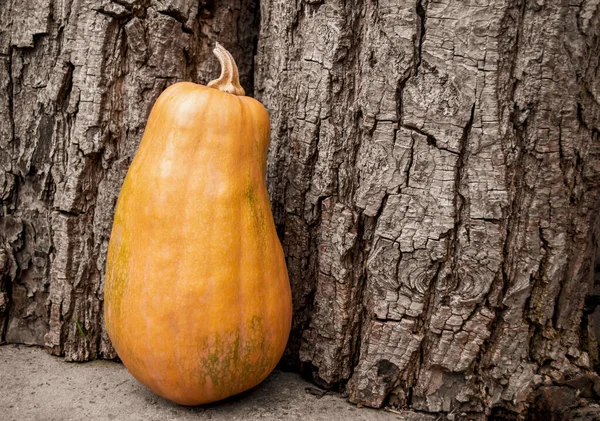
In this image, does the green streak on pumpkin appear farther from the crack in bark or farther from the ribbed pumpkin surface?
the crack in bark

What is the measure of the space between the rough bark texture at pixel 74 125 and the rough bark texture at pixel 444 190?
40 centimetres

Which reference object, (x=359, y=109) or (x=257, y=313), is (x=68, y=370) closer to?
(x=257, y=313)

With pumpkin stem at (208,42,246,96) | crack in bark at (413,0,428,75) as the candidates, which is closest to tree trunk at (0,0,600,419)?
crack in bark at (413,0,428,75)

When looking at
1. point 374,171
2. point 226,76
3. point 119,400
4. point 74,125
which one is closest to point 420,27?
point 374,171

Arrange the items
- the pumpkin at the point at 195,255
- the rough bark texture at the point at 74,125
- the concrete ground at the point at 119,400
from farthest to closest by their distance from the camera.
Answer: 1. the rough bark texture at the point at 74,125
2. the concrete ground at the point at 119,400
3. the pumpkin at the point at 195,255

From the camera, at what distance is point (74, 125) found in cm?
229

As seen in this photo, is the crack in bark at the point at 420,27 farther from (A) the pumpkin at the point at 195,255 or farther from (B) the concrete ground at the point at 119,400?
(B) the concrete ground at the point at 119,400

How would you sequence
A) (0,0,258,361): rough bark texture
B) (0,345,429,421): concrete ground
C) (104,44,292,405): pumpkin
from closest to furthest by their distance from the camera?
(104,44,292,405): pumpkin
(0,345,429,421): concrete ground
(0,0,258,361): rough bark texture

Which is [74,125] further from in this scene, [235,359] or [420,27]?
[420,27]

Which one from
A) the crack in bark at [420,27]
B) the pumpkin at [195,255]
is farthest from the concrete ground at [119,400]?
the crack in bark at [420,27]

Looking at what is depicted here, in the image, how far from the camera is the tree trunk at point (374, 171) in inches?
75.8

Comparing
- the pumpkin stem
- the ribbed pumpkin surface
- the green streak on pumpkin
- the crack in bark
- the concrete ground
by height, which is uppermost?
the crack in bark

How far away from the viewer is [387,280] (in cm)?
209

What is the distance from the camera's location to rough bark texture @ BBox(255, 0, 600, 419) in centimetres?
191
